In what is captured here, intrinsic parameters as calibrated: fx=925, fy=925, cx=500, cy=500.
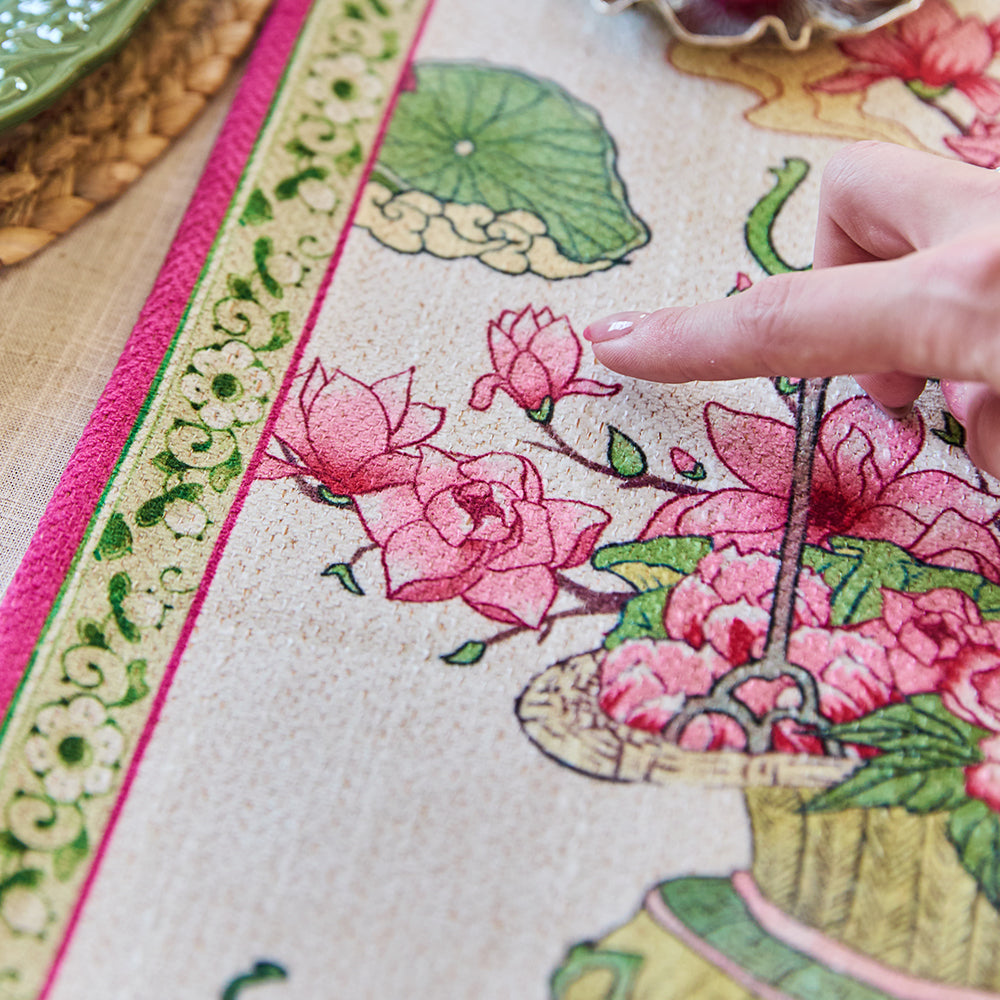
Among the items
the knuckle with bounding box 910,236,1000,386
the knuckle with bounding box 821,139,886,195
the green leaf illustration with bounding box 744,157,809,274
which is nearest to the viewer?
the knuckle with bounding box 910,236,1000,386

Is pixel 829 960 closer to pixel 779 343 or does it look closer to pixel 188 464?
pixel 779 343

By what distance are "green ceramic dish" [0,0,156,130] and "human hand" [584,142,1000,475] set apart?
356 mm

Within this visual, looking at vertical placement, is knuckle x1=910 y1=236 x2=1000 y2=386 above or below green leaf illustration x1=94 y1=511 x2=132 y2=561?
above

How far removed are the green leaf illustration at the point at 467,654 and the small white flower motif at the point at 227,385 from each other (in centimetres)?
18

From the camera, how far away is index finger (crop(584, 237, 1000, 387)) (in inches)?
15.1

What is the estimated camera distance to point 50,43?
0.57m

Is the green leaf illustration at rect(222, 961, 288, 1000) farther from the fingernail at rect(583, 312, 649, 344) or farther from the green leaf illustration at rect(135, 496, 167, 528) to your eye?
the fingernail at rect(583, 312, 649, 344)

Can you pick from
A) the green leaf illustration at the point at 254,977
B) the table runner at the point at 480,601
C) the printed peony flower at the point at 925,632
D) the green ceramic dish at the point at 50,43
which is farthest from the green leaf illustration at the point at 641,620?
the green ceramic dish at the point at 50,43

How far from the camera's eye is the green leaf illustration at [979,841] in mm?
419

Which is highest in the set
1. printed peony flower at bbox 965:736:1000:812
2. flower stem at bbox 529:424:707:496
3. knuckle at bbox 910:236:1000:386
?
knuckle at bbox 910:236:1000:386

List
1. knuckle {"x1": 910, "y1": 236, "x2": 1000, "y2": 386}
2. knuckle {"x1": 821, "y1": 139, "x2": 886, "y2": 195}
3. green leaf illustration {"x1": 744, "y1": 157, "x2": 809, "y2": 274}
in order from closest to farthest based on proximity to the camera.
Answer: knuckle {"x1": 910, "y1": 236, "x2": 1000, "y2": 386}, knuckle {"x1": 821, "y1": 139, "x2": 886, "y2": 195}, green leaf illustration {"x1": 744, "y1": 157, "x2": 809, "y2": 274}

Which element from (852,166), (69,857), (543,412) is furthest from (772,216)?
(69,857)

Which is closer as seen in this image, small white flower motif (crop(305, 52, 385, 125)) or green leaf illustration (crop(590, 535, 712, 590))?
green leaf illustration (crop(590, 535, 712, 590))

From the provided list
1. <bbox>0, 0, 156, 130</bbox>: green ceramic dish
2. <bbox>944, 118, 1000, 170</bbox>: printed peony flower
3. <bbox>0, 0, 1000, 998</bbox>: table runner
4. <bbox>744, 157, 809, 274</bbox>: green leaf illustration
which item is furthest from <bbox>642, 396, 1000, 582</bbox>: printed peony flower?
<bbox>0, 0, 156, 130</bbox>: green ceramic dish
